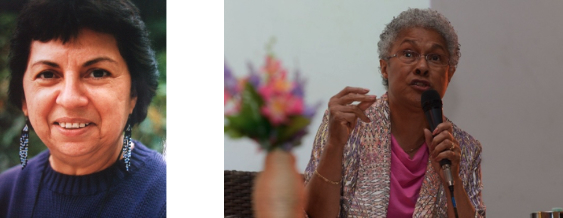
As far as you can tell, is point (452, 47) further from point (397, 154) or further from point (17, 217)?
point (17, 217)

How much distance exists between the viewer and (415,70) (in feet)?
6.05

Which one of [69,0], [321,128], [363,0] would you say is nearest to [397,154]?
[321,128]

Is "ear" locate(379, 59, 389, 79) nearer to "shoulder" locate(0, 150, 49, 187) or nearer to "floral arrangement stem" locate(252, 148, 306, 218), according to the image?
"floral arrangement stem" locate(252, 148, 306, 218)

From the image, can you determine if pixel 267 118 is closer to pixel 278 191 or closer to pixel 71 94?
pixel 278 191

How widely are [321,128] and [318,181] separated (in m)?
0.18

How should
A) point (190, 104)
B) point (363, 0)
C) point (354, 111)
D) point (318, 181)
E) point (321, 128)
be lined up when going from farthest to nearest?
1. point (363, 0)
2. point (321, 128)
3. point (318, 181)
4. point (354, 111)
5. point (190, 104)

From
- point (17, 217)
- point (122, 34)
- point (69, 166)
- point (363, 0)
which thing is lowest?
point (17, 217)

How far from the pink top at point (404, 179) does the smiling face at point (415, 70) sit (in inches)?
5.8

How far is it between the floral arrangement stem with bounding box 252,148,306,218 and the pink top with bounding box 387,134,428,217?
743mm

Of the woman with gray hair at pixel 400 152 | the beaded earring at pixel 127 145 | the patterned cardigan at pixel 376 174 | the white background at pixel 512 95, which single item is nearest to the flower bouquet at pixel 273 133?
the woman with gray hair at pixel 400 152

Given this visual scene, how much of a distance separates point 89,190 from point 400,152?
92cm

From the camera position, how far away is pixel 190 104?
4.73 feet

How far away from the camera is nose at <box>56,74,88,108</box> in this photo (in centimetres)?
176

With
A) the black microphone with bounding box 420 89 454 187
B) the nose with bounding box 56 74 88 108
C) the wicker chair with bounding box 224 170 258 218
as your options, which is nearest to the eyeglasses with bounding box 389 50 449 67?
the black microphone with bounding box 420 89 454 187
